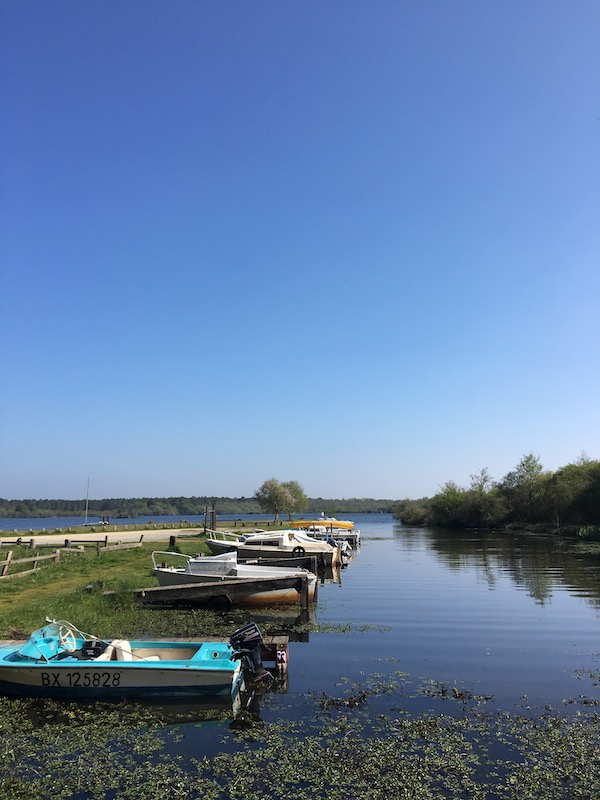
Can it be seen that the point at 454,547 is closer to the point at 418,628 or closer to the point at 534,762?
the point at 418,628

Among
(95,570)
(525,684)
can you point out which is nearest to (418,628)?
(525,684)

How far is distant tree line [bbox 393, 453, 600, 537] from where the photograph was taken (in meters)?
59.0

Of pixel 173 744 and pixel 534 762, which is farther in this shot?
pixel 173 744

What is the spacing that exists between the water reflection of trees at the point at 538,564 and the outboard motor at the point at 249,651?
46.9 ft

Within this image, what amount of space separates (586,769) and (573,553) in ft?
115

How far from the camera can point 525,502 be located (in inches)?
2982

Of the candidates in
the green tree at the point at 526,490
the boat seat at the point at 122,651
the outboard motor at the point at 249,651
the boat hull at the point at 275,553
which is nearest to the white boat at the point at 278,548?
the boat hull at the point at 275,553

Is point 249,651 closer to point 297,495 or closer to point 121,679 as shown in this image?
point 121,679

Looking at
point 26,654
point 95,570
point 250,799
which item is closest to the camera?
point 250,799

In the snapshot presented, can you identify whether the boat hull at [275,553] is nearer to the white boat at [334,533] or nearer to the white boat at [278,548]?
the white boat at [278,548]

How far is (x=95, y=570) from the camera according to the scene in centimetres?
2523

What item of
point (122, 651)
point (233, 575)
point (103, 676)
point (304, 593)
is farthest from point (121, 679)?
point (233, 575)

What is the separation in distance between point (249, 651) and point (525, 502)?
237 feet

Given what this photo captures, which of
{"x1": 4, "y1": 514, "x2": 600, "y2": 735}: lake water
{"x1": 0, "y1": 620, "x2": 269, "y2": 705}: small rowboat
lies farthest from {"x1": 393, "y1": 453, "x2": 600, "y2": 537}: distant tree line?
{"x1": 0, "y1": 620, "x2": 269, "y2": 705}: small rowboat
